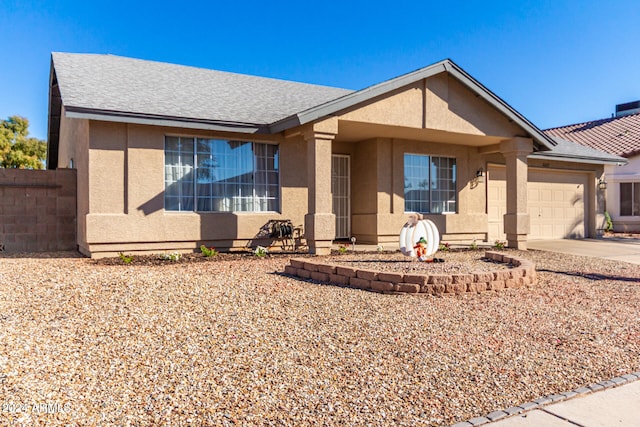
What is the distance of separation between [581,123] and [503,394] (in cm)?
2861

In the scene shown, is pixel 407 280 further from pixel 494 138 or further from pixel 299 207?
pixel 494 138

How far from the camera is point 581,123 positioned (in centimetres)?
2798

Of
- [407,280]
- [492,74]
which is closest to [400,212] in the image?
[407,280]

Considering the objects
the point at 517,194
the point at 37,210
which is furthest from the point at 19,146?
the point at 517,194

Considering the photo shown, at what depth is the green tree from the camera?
3117 cm

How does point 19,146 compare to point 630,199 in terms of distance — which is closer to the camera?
point 630,199

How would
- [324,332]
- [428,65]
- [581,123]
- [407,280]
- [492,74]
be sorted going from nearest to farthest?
1. [324,332]
2. [407,280]
3. [428,65]
4. [492,74]
5. [581,123]

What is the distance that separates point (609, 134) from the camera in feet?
80.7

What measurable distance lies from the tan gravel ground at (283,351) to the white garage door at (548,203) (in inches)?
345

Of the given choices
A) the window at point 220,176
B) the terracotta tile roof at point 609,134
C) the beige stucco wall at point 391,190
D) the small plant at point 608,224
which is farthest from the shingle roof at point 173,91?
the terracotta tile roof at point 609,134

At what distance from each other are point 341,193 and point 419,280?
7.89 metres

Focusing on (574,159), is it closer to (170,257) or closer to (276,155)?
(276,155)

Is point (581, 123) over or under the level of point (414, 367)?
over

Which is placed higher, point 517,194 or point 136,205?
point 517,194
